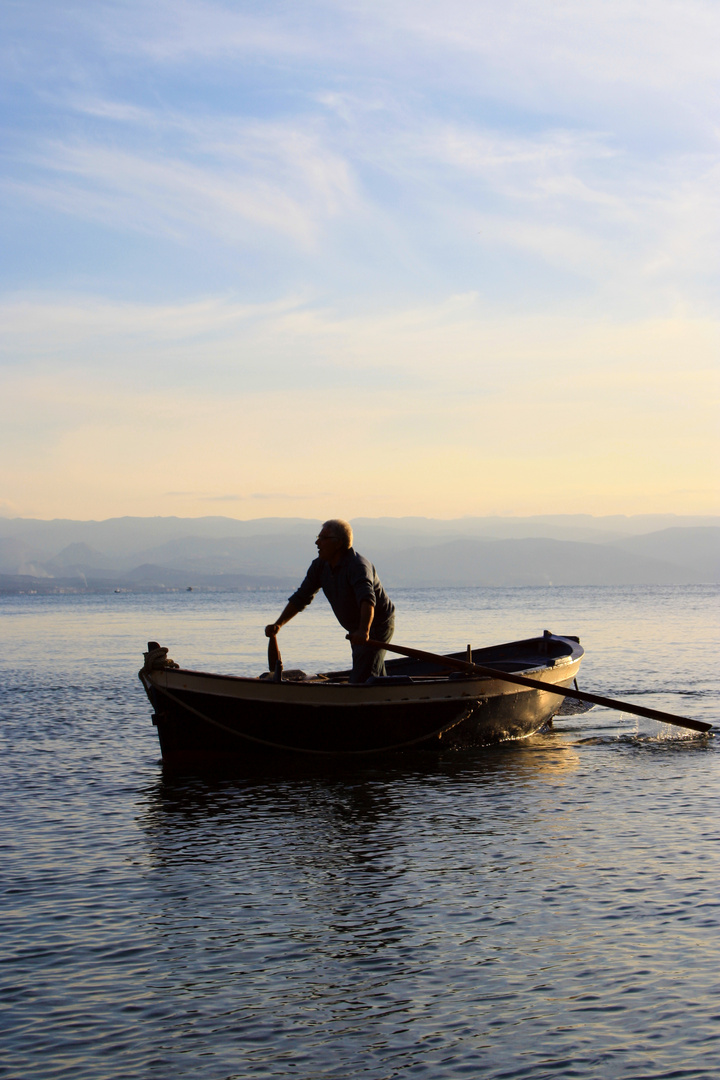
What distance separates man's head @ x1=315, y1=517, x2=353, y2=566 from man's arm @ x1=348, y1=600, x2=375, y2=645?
75 centimetres

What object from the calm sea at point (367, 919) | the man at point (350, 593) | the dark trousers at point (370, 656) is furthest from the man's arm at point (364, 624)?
the calm sea at point (367, 919)

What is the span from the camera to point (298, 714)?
1340cm

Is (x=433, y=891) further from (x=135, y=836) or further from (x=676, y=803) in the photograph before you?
(x=676, y=803)

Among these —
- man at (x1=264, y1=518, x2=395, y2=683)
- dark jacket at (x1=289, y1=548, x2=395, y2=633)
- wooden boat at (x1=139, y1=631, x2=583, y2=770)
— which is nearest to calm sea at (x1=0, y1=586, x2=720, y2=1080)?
wooden boat at (x1=139, y1=631, x2=583, y2=770)

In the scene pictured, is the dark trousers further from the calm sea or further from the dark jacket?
the calm sea

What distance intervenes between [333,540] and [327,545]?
102mm

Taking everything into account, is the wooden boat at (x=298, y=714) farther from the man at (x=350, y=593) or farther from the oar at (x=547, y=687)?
the man at (x=350, y=593)

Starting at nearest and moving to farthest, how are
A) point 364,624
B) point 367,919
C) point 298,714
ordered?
point 367,919 < point 364,624 < point 298,714

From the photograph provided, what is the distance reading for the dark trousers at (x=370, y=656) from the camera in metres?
13.5

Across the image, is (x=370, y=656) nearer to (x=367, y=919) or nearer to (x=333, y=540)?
(x=333, y=540)

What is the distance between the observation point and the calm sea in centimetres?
547

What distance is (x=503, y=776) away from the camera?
13.5m

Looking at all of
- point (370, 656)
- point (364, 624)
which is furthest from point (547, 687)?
point (364, 624)

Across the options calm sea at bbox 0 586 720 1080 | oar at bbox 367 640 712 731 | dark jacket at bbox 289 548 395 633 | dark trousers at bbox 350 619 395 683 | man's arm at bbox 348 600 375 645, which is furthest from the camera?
oar at bbox 367 640 712 731
